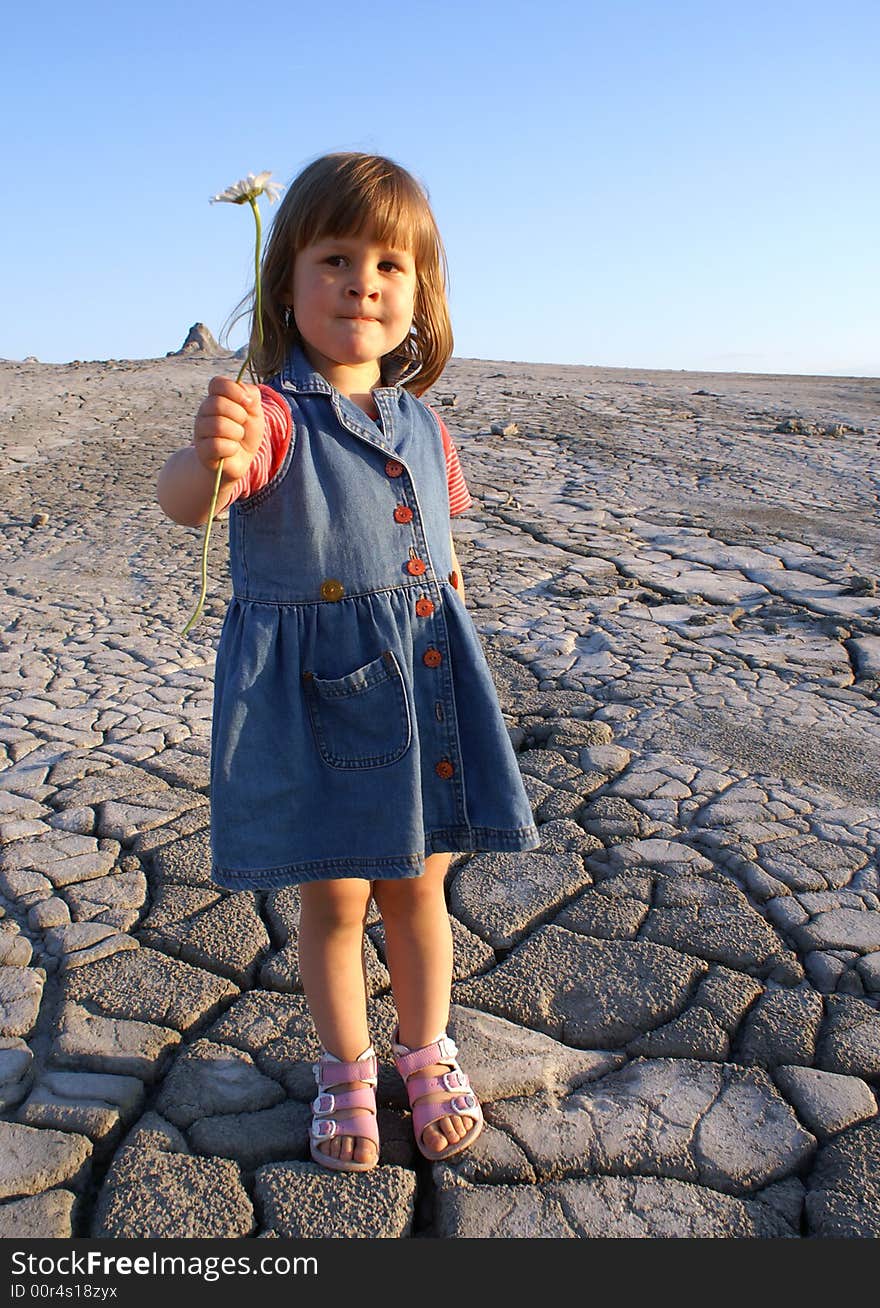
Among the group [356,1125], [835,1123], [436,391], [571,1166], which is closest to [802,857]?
[835,1123]

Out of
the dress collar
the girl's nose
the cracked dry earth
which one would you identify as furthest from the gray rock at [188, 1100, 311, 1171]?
the girl's nose

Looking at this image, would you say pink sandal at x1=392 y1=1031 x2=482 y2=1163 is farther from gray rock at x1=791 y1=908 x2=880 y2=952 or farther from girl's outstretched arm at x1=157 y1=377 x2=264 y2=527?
girl's outstretched arm at x1=157 y1=377 x2=264 y2=527

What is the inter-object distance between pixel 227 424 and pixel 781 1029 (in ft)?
3.88

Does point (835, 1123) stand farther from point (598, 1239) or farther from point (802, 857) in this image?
point (802, 857)

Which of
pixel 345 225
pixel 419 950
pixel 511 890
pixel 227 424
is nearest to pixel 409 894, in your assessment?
pixel 419 950

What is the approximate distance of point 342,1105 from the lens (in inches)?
58.7

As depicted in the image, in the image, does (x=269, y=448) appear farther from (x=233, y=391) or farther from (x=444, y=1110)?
(x=444, y=1110)

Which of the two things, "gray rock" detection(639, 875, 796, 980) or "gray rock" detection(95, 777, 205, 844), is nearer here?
"gray rock" detection(639, 875, 796, 980)

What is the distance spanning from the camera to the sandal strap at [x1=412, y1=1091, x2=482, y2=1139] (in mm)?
1489

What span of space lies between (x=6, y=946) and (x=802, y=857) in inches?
57.0

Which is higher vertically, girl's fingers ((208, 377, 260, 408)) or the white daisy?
the white daisy

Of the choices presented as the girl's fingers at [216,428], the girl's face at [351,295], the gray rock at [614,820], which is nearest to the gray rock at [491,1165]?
the gray rock at [614,820]

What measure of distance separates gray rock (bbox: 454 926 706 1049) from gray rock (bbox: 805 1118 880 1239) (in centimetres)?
32

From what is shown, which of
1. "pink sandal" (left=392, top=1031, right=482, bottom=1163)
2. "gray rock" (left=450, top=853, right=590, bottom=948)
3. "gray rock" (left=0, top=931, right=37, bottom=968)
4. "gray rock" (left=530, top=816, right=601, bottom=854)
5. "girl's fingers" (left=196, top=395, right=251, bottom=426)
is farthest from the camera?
"gray rock" (left=530, top=816, right=601, bottom=854)
